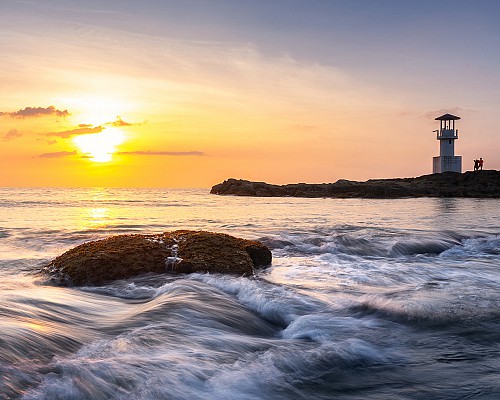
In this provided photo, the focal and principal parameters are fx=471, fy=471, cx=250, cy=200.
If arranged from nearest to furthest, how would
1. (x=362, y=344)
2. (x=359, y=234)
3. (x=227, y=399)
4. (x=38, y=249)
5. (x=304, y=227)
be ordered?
(x=227, y=399)
(x=362, y=344)
(x=38, y=249)
(x=359, y=234)
(x=304, y=227)

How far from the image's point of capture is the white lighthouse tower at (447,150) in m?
60.3

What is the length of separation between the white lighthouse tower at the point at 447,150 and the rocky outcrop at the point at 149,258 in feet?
188

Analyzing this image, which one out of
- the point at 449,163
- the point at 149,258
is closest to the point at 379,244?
the point at 149,258

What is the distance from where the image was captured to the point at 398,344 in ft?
17.6

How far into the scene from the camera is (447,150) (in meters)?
61.8

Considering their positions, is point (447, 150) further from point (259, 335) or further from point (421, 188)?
point (259, 335)

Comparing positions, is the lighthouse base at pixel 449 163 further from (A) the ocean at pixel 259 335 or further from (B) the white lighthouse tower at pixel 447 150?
(A) the ocean at pixel 259 335

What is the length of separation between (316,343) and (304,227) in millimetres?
12782

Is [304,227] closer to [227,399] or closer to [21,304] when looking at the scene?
[21,304]

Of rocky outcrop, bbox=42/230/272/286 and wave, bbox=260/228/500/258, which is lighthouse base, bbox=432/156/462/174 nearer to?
wave, bbox=260/228/500/258

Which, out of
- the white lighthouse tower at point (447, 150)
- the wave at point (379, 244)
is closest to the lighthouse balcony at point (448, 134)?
the white lighthouse tower at point (447, 150)

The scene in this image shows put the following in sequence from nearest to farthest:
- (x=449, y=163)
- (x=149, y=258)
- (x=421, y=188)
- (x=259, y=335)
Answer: (x=259, y=335) → (x=149, y=258) → (x=421, y=188) → (x=449, y=163)

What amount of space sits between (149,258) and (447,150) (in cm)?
6057

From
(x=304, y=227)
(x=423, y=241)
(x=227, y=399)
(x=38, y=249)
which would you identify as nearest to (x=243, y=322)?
(x=227, y=399)
